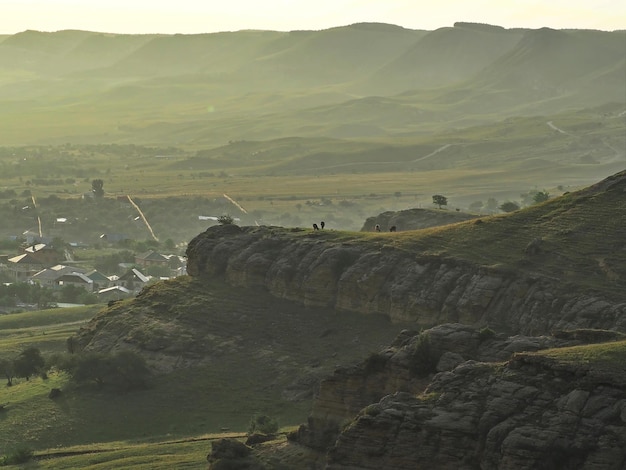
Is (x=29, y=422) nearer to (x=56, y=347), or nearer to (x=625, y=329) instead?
(x=56, y=347)

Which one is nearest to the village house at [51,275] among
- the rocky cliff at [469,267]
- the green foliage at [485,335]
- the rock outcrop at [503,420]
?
the rocky cliff at [469,267]

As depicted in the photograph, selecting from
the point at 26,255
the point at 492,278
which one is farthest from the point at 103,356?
the point at 26,255

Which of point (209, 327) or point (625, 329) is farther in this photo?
point (209, 327)

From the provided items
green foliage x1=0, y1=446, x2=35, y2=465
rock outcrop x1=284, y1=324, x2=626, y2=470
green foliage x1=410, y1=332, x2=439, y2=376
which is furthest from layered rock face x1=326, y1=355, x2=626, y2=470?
green foliage x1=0, y1=446, x2=35, y2=465

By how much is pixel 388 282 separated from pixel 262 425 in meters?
18.1

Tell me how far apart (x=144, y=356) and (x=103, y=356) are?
2.51 metres

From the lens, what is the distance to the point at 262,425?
219ft

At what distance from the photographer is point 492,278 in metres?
77.6

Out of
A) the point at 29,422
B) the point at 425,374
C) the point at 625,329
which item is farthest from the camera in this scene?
the point at 29,422

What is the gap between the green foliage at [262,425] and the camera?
215 ft

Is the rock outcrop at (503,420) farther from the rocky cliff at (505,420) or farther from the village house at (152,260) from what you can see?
the village house at (152,260)

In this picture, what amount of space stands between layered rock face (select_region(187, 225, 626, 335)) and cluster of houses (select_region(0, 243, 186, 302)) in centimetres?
4788

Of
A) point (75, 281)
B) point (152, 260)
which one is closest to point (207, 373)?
point (75, 281)

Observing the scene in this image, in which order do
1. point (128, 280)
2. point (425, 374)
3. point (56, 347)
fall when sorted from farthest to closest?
point (128, 280) < point (56, 347) < point (425, 374)
